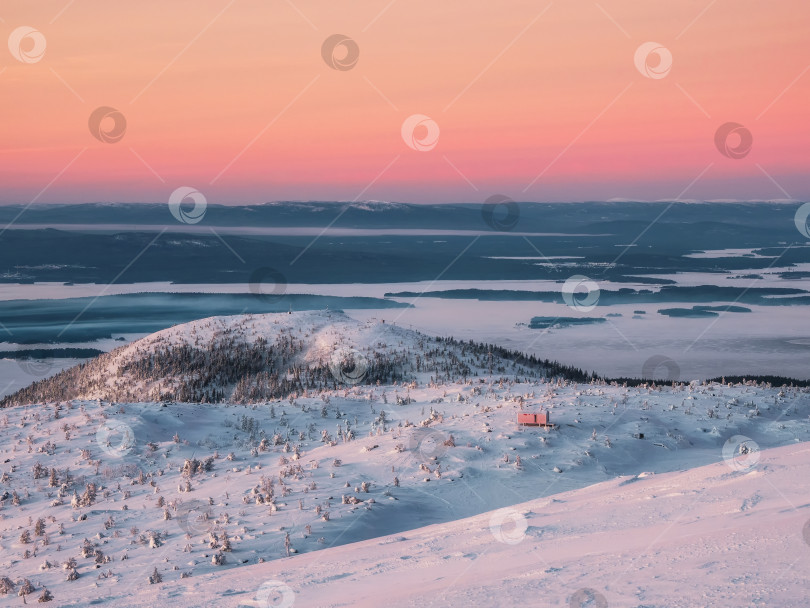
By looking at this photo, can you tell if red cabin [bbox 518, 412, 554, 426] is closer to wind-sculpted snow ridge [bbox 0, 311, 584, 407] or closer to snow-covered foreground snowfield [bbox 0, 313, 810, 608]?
snow-covered foreground snowfield [bbox 0, 313, 810, 608]

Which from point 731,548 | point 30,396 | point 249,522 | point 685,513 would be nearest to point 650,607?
point 731,548

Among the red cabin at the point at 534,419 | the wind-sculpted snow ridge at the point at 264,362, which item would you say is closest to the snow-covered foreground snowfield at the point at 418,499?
the red cabin at the point at 534,419

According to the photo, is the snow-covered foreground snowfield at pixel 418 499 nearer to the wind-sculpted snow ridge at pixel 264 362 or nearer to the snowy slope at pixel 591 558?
the snowy slope at pixel 591 558

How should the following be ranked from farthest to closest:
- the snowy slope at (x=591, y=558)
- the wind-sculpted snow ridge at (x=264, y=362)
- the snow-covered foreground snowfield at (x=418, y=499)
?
the wind-sculpted snow ridge at (x=264, y=362) < the snow-covered foreground snowfield at (x=418, y=499) < the snowy slope at (x=591, y=558)

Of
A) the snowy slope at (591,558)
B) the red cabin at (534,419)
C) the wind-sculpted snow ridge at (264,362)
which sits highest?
the wind-sculpted snow ridge at (264,362)

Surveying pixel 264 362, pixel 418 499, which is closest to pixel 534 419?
pixel 418 499
